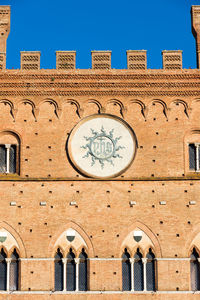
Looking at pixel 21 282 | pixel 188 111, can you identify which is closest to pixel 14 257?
pixel 21 282

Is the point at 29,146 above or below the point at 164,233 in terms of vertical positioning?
above

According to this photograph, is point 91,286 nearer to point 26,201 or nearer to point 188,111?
point 26,201

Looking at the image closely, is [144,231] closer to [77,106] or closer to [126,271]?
[126,271]

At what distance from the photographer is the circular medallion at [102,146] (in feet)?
80.9

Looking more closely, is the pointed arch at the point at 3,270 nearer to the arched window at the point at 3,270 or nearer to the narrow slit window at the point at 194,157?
the arched window at the point at 3,270

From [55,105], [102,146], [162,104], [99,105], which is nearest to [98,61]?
[99,105]

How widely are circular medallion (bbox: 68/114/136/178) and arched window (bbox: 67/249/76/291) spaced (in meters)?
2.69

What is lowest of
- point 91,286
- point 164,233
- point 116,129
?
point 91,286

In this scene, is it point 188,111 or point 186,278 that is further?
point 188,111

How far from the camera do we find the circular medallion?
971 inches

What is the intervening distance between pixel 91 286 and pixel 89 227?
185 centimetres

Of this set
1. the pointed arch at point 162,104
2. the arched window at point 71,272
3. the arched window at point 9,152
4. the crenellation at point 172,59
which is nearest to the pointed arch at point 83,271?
the arched window at point 71,272

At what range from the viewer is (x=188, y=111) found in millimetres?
25219

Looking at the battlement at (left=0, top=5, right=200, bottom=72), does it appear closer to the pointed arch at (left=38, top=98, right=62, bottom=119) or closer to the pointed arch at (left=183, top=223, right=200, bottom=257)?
the pointed arch at (left=38, top=98, right=62, bottom=119)
